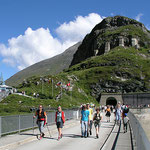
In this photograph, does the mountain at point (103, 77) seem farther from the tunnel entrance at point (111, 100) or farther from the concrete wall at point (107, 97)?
the tunnel entrance at point (111, 100)

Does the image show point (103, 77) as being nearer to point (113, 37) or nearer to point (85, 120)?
point (113, 37)

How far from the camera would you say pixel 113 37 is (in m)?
152

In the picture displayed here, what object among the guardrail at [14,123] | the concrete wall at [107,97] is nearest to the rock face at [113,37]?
the concrete wall at [107,97]

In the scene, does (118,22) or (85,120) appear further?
(118,22)

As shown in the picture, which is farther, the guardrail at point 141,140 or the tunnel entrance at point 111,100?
the tunnel entrance at point 111,100

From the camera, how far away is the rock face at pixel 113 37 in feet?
491

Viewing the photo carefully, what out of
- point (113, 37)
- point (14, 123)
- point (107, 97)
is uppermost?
point (113, 37)

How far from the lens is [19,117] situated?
55.2ft

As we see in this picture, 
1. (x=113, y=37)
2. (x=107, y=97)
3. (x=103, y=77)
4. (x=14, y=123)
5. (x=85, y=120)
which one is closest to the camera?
(x=85, y=120)

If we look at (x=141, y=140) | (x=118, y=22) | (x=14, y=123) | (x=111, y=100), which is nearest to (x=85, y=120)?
(x=14, y=123)

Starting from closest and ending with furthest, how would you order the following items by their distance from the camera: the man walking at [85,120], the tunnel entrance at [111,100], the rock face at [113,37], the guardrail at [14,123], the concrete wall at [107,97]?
the guardrail at [14,123] < the man walking at [85,120] < the concrete wall at [107,97] < the tunnel entrance at [111,100] < the rock face at [113,37]

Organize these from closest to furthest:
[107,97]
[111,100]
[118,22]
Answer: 1. [107,97]
2. [111,100]
3. [118,22]

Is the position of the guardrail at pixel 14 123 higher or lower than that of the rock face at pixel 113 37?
lower

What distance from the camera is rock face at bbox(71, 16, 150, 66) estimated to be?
149625mm
